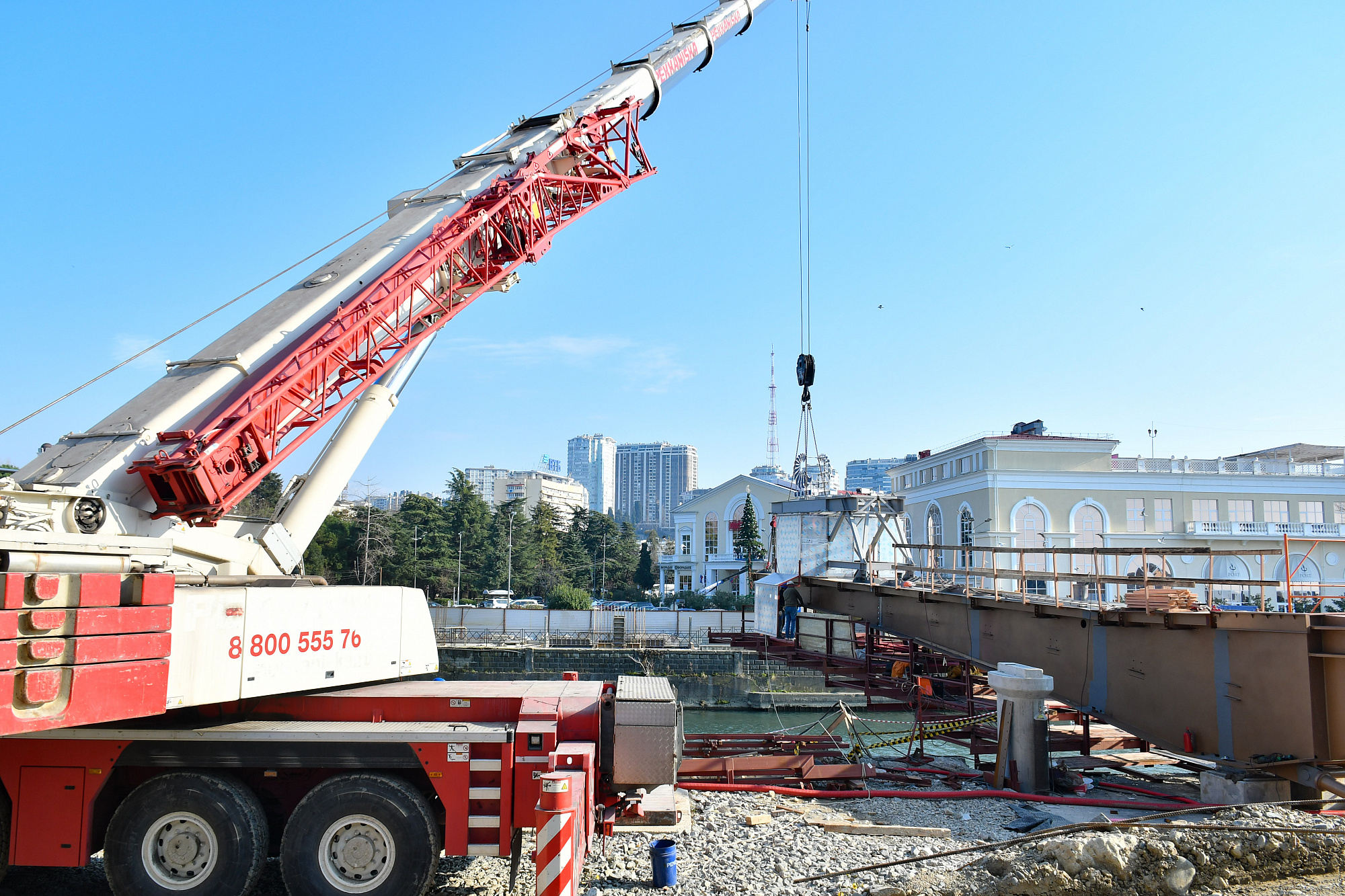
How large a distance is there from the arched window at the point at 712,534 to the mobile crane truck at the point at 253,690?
5814cm

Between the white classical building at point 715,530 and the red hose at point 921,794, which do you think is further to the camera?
the white classical building at point 715,530

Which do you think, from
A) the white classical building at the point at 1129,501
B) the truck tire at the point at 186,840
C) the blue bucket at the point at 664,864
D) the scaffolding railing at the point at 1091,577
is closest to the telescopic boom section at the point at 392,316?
the truck tire at the point at 186,840

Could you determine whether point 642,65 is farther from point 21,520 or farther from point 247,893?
point 247,893

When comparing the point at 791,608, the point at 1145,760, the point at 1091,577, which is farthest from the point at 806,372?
the point at 1145,760

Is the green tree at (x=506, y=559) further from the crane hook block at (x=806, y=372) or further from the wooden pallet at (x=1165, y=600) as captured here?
the wooden pallet at (x=1165, y=600)

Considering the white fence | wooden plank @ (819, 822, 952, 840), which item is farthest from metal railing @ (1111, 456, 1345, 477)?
wooden plank @ (819, 822, 952, 840)

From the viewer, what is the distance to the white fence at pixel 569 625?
140ft

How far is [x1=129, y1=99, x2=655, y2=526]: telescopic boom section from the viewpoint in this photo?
305 inches

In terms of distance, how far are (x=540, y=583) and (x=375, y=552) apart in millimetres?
19228

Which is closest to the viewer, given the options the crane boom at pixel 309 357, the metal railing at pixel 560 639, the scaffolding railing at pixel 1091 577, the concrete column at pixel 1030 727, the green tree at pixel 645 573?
the crane boom at pixel 309 357

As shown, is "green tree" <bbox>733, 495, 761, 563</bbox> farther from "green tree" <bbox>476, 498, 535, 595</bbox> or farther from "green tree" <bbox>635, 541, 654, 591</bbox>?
"green tree" <bbox>476, 498, 535, 595</bbox>

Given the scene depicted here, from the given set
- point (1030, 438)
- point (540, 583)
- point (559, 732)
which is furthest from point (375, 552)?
point (559, 732)

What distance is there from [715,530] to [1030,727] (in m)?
55.4

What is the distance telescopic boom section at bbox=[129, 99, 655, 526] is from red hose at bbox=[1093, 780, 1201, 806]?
1280cm
